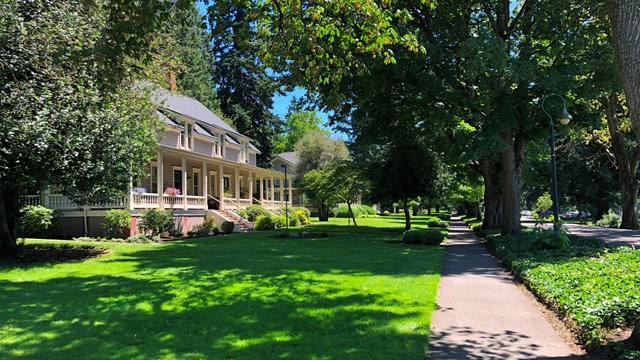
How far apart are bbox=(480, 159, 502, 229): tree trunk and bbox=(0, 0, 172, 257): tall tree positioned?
64.7ft

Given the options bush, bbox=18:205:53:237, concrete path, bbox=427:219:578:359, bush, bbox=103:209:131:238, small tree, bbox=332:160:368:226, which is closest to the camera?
concrete path, bbox=427:219:578:359

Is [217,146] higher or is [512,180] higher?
[217,146]

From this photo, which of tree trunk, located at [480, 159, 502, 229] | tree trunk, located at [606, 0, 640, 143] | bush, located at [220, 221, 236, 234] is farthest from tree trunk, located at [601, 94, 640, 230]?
tree trunk, located at [606, 0, 640, 143]

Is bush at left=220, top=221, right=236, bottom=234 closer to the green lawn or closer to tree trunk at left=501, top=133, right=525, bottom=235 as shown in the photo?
the green lawn

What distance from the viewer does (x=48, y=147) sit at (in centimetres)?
1120

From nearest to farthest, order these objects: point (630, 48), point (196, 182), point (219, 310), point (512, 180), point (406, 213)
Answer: point (630, 48) < point (219, 310) < point (512, 180) < point (406, 213) < point (196, 182)

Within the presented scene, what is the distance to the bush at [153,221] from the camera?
69.8 ft

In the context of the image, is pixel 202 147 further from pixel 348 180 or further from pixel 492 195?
pixel 492 195

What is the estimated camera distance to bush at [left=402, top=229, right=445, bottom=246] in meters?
18.1

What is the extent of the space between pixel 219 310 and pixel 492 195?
2336 centimetres

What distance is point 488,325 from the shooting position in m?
6.32

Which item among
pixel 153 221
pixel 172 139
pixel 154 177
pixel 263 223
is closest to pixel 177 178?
pixel 154 177

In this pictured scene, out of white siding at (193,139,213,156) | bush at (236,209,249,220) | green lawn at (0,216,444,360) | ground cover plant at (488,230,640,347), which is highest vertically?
white siding at (193,139,213,156)

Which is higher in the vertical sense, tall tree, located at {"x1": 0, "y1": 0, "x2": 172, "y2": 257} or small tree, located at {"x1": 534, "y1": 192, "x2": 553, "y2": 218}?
tall tree, located at {"x1": 0, "y1": 0, "x2": 172, "y2": 257}
